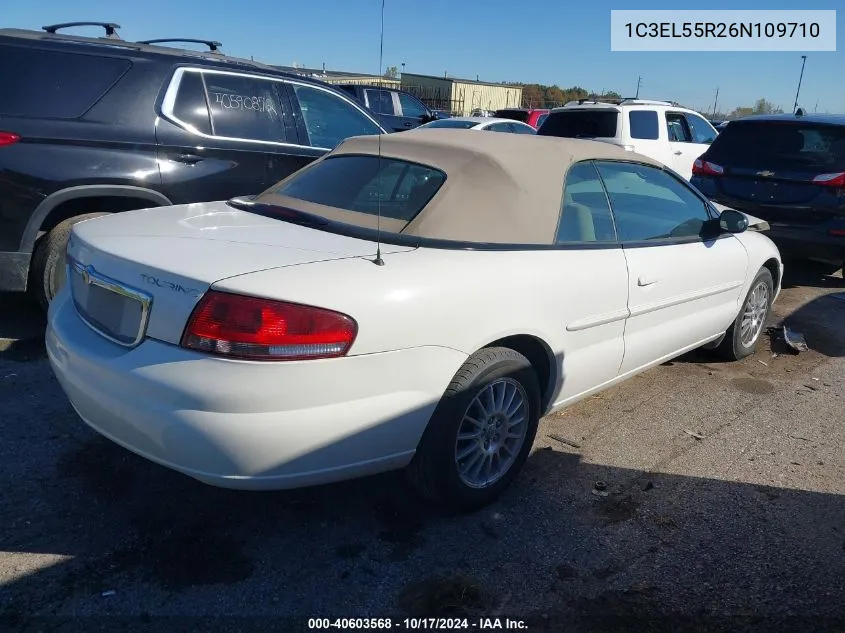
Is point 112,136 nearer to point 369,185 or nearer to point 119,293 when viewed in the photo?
point 369,185

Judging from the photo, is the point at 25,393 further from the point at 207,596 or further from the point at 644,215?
the point at 644,215

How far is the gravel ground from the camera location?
8.21 ft

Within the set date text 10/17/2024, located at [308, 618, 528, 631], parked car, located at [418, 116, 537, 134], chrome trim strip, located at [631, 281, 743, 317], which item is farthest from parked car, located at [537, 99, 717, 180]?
date text 10/17/2024, located at [308, 618, 528, 631]

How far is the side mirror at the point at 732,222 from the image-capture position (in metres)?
4.29

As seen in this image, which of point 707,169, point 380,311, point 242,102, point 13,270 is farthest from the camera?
point 707,169

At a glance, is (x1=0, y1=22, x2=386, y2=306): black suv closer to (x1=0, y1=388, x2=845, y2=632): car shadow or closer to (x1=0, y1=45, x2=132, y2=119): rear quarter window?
(x1=0, y1=45, x2=132, y2=119): rear quarter window

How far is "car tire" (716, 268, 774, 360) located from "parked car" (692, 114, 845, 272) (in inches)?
80.8

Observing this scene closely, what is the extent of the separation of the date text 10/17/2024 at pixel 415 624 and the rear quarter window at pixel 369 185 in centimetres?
161

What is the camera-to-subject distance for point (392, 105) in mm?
16969

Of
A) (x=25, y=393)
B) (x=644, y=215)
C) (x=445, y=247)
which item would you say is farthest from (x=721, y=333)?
(x=25, y=393)

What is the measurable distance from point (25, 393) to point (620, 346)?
10.6 feet

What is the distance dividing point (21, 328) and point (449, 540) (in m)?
3.61

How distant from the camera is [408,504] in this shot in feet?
10.4

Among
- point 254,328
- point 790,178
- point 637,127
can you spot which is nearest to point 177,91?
point 254,328
